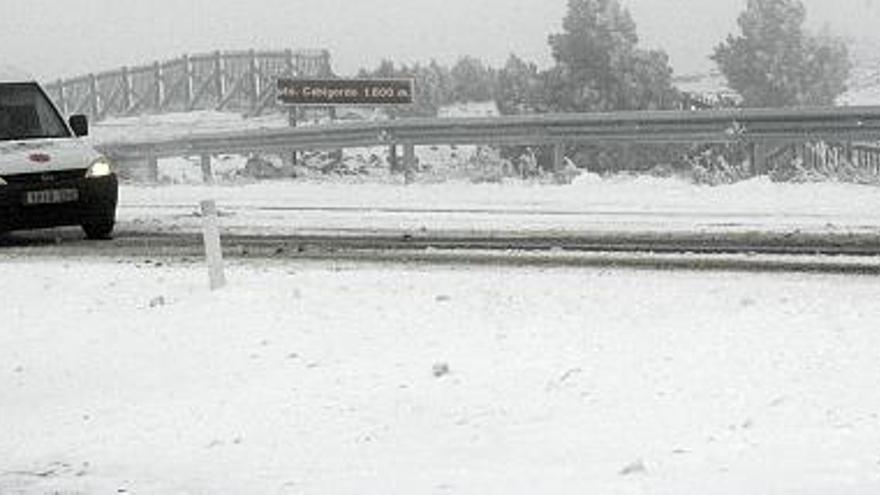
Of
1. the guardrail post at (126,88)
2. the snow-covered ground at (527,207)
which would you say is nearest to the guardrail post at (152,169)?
the snow-covered ground at (527,207)

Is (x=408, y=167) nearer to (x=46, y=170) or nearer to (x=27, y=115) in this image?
(x=27, y=115)

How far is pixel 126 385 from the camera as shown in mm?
6852

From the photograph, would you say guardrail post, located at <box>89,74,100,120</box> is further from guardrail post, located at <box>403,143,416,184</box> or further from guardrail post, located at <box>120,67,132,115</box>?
guardrail post, located at <box>403,143,416,184</box>

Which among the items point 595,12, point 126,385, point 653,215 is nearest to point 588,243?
point 653,215

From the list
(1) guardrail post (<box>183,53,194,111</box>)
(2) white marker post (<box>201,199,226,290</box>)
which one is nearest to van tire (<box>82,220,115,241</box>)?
(2) white marker post (<box>201,199,226,290</box>)

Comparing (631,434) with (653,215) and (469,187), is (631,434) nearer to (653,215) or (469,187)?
(653,215)

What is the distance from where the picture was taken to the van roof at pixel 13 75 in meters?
13.0

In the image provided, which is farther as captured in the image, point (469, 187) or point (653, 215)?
point (469, 187)

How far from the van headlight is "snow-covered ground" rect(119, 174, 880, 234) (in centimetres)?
126

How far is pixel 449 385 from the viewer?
20.4 ft

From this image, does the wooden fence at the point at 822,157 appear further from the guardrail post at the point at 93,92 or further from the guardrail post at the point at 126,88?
the guardrail post at the point at 93,92

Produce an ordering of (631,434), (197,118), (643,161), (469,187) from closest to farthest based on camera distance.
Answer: (631,434) < (469,187) < (643,161) < (197,118)

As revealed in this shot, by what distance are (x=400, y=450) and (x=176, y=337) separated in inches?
110

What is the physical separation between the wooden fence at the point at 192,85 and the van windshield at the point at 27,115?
21996 millimetres
